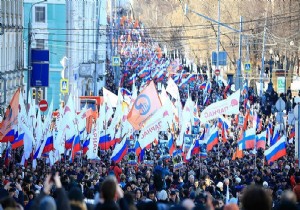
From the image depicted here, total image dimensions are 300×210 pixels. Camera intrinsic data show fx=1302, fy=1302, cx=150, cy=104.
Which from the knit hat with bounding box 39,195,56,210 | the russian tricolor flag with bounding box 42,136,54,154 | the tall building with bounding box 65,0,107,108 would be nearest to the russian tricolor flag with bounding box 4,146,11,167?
the russian tricolor flag with bounding box 42,136,54,154

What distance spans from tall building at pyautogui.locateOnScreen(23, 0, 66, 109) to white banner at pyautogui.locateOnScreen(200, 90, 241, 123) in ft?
103

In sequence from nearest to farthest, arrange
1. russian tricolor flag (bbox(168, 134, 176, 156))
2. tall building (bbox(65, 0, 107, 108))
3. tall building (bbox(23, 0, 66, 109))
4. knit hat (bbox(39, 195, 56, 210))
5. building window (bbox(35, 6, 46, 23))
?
knit hat (bbox(39, 195, 56, 210)) < russian tricolor flag (bbox(168, 134, 176, 156)) < tall building (bbox(23, 0, 66, 109)) < building window (bbox(35, 6, 46, 23)) < tall building (bbox(65, 0, 107, 108))

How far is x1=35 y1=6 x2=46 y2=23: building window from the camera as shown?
2640 inches

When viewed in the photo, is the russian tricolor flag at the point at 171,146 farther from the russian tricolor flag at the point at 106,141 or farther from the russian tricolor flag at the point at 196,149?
the russian tricolor flag at the point at 106,141

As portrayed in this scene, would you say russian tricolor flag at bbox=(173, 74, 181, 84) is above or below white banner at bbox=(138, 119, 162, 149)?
below

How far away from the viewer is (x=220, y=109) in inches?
1342

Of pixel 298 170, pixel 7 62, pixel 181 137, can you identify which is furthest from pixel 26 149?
A: pixel 7 62

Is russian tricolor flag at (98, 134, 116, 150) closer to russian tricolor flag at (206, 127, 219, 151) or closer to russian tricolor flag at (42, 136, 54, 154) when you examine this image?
russian tricolor flag at (206, 127, 219, 151)

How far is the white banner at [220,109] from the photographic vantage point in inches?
1321

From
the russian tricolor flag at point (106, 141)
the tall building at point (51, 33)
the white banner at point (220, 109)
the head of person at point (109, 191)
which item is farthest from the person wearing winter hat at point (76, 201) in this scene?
the tall building at point (51, 33)

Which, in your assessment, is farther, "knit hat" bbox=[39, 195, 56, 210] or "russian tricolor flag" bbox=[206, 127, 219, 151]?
"russian tricolor flag" bbox=[206, 127, 219, 151]

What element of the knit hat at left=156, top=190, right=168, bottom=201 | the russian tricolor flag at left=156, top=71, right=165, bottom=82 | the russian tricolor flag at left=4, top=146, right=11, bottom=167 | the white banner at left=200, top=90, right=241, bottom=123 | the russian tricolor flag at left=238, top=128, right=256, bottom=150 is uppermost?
the white banner at left=200, top=90, right=241, bottom=123

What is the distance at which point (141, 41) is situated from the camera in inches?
5448

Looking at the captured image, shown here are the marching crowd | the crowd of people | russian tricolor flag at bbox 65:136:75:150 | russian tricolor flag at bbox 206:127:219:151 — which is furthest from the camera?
russian tricolor flag at bbox 206:127:219:151
